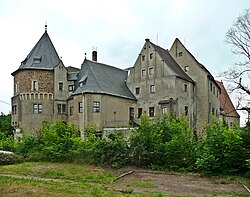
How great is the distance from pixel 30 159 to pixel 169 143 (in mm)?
10072

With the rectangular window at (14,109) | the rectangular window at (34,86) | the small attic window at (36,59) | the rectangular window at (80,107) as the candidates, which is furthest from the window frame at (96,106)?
the rectangular window at (14,109)

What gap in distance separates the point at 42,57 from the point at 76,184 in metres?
33.9

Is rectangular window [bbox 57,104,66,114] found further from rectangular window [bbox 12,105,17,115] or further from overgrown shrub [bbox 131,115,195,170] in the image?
overgrown shrub [bbox 131,115,195,170]

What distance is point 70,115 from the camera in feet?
138

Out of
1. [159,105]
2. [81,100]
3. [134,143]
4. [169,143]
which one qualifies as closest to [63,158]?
[134,143]

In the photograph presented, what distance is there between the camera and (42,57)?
142ft

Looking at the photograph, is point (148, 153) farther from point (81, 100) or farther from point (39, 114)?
point (39, 114)

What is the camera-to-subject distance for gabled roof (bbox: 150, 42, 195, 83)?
41.0 m

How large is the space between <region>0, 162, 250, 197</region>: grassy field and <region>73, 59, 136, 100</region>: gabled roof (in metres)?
21.5

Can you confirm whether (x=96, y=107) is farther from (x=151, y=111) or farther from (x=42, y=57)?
(x=42, y=57)

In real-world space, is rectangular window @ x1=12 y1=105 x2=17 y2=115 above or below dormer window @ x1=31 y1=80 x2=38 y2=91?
below

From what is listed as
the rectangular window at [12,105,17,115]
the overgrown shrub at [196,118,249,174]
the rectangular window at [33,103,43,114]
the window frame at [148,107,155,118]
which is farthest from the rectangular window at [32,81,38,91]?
the overgrown shrub at [196,118,249,174]

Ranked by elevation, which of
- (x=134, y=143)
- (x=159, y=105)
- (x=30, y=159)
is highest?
(x=159, y=105)

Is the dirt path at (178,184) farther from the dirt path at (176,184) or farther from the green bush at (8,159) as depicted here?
the green bush at (8,159)
